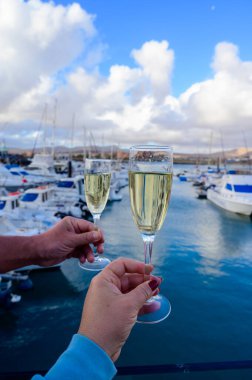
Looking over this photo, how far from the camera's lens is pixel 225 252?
14227 millimetres

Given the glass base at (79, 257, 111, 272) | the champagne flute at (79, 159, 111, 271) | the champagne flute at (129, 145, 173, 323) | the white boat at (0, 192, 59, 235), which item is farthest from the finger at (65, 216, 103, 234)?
the white boat at (0, 192, 59, 235)

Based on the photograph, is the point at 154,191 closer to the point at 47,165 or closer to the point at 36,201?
the point at 36,201

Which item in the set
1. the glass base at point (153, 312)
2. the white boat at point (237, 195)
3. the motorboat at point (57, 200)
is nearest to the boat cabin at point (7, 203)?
the motorboat at point (57, 200)

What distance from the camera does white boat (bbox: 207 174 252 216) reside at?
2289 centimetres

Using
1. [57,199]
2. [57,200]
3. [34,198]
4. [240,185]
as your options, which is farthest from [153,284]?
[240,185]

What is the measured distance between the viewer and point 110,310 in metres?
0.73

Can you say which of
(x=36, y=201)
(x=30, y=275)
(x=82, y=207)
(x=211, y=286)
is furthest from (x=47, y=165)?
(x=211, y=286)

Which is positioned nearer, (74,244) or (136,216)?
(136,216)

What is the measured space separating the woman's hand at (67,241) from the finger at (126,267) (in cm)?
43

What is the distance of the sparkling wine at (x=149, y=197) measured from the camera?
1.03m

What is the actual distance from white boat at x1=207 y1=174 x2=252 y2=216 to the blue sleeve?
2358 centimetres

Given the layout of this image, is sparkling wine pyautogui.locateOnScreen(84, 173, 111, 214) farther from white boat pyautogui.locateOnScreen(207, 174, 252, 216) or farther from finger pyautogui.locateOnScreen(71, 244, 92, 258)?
white boat pyautogui.locateOnScreen(207, 174, 252, 216)

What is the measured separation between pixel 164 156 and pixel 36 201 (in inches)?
697

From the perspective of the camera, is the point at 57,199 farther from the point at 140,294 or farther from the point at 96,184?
the point at 140,294
